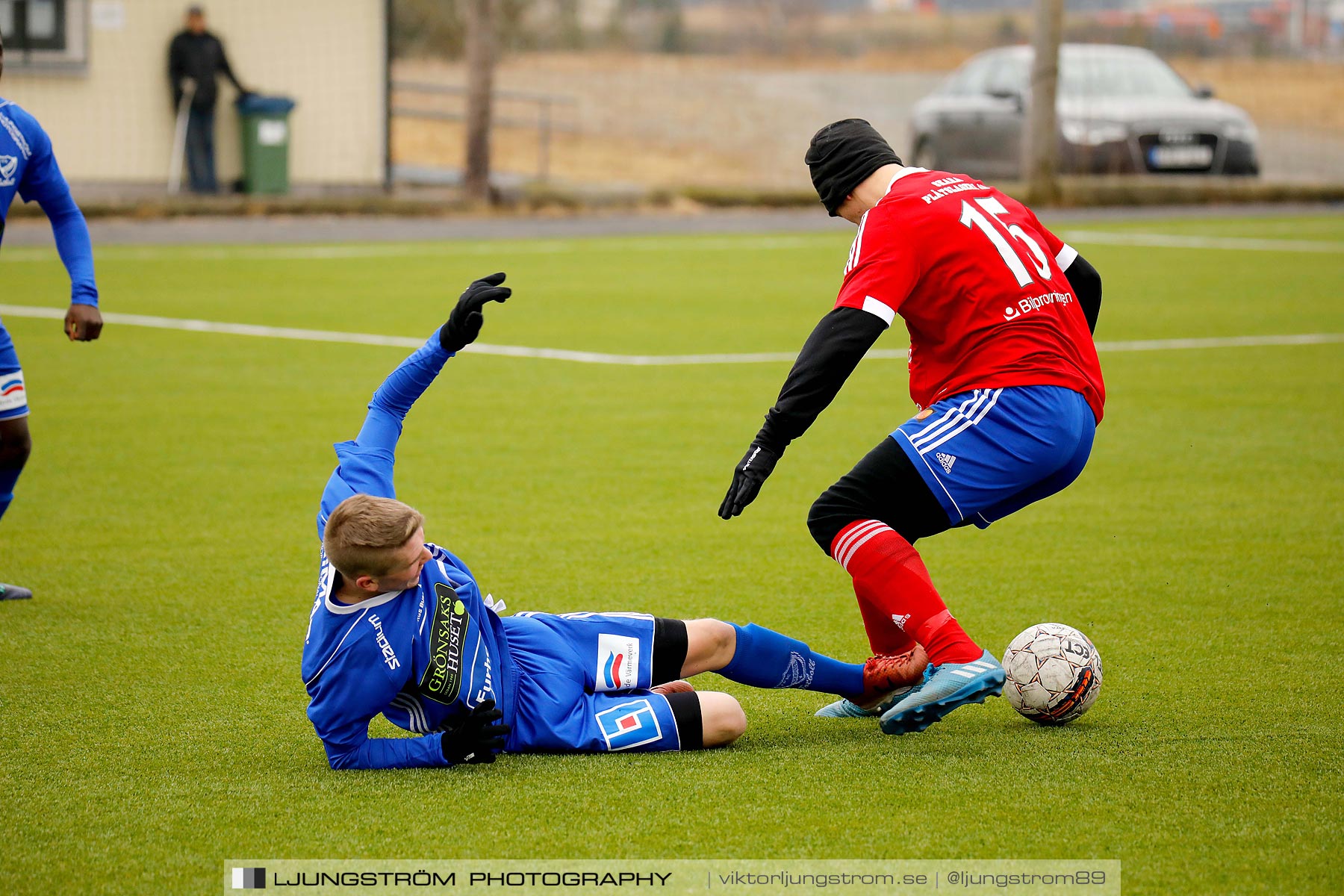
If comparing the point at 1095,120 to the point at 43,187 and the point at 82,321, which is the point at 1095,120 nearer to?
the point at 43,187

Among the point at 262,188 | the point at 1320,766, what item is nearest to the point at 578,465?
the point at 1320,766

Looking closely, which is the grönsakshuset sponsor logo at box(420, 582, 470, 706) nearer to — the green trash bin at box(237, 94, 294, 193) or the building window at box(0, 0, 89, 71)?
the green trash bin at box(237, 94, 294, 193)

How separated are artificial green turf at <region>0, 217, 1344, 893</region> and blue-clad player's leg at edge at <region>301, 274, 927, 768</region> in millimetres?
103

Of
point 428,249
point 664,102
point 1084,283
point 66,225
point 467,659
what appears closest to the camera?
point 467,659

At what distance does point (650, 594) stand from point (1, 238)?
3.00 m

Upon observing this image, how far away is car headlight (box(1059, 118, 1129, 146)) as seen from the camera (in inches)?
931

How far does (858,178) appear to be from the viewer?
4629 millimetres

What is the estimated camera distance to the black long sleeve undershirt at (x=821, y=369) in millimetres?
4281

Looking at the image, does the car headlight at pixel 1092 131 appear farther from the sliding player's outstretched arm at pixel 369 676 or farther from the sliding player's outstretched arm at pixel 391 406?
the sliding player's outstretched arm at pixel 369 676

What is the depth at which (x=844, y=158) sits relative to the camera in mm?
4629

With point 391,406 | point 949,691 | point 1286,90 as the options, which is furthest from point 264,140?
point 1286,90

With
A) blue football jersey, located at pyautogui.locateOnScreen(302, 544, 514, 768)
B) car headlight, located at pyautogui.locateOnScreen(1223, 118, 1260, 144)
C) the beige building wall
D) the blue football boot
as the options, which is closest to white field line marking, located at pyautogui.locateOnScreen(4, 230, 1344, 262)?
car headlight, located at pyautogui.locateOnScreen(1223, 118, 1260, 144)

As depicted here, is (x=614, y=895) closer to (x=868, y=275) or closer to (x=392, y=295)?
(x=868, y=275)

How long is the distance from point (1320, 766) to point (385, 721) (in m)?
2.79
